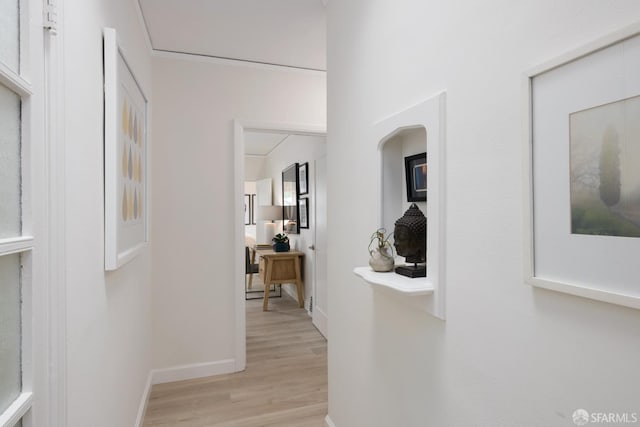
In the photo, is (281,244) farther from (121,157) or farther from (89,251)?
(89,251)

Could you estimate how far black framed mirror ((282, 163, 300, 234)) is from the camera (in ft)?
16.7

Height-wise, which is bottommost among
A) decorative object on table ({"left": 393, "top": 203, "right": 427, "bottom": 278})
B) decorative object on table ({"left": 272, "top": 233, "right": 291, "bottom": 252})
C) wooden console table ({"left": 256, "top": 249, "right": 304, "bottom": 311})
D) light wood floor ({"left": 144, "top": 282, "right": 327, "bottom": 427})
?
light wood floor ({"left": 144, "top": 282, "right": 327, "bottom": 427})

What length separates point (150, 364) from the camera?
276 cm

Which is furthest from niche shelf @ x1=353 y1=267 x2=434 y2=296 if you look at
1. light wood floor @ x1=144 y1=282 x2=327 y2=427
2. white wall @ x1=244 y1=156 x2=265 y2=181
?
white wall @ x1=244 y1=156 x2=265 y2=181

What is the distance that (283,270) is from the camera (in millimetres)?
4891

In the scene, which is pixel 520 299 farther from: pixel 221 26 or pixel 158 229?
pixel 158 229

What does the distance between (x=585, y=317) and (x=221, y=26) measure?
103 inches

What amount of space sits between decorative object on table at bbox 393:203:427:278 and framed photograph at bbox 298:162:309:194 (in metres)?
3.40

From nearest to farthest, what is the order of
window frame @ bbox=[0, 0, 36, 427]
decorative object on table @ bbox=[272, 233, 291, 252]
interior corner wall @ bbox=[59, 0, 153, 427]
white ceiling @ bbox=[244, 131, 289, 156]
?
window frame @ bbox=[0, 0, 36, 427]
interior corner wall @ bbox=[59, 0, 153, 427]
decorative object on table @ bbox=[272, 233, 291, 252]
white ceiling @ bbox=[244, 131, 289, 156]

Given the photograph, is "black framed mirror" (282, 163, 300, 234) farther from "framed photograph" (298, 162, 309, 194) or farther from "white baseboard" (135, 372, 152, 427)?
"white baseboard" (135, 372, 152, 427)

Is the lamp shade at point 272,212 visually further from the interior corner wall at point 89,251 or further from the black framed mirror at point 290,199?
the interior corner wall at point 89,251

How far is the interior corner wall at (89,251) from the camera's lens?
107cm

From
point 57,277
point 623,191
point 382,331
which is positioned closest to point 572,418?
point 623,191

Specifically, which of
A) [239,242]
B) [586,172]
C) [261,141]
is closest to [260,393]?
[239,242]
